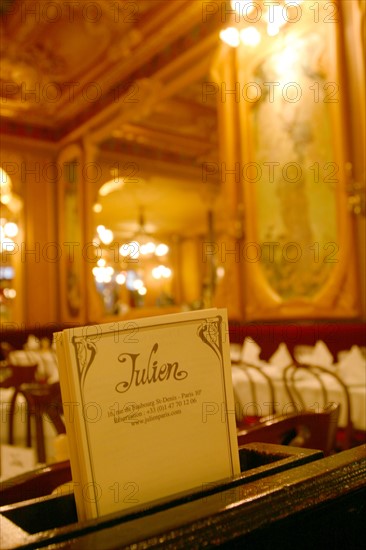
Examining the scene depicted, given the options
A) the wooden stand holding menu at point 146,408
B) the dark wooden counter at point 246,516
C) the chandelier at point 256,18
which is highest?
the chandelier at point 256,18

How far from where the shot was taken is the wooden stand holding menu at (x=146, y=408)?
62cm

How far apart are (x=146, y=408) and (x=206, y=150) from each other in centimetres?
977

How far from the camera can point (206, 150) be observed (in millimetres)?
10078

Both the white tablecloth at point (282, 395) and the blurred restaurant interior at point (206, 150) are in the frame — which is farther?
the blurred restaurant interior at point (206, 150)

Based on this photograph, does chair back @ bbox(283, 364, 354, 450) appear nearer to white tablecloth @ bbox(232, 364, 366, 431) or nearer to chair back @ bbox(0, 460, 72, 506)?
white tablecloth @ bbox(232, 364, 366, 431)

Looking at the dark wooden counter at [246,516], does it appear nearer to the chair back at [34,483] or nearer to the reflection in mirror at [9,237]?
the chair back at [34,483]

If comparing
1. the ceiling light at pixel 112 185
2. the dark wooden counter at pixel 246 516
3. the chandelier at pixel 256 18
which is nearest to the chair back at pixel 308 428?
the dark wooden counter at pixel 246 516

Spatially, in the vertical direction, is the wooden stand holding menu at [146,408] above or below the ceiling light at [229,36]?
below

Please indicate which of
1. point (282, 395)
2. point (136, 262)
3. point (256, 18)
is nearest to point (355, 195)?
point (282, 395)

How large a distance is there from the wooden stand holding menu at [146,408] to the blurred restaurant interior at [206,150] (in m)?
1.56

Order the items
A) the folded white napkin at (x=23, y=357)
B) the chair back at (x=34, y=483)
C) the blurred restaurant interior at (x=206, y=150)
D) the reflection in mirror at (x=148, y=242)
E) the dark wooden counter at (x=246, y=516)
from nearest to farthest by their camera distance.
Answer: the dark wooden counter at (x=246, y=516)
the chair back at (x=34, y=483)
the blurred restaurant interior at (x=206, y=150)
the folded white napkin at (x=23, y=357)
the reflection in mirror at (x=148, y=242)

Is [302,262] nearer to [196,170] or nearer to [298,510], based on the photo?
[298,510]

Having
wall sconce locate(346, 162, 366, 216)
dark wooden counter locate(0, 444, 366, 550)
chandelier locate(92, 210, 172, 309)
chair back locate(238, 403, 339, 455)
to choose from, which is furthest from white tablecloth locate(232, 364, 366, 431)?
chandelier locate(92, 210, 172, 309)

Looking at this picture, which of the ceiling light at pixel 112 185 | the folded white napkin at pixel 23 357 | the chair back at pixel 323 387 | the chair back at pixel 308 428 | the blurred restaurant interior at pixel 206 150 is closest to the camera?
the chair back at pixel 308 428
